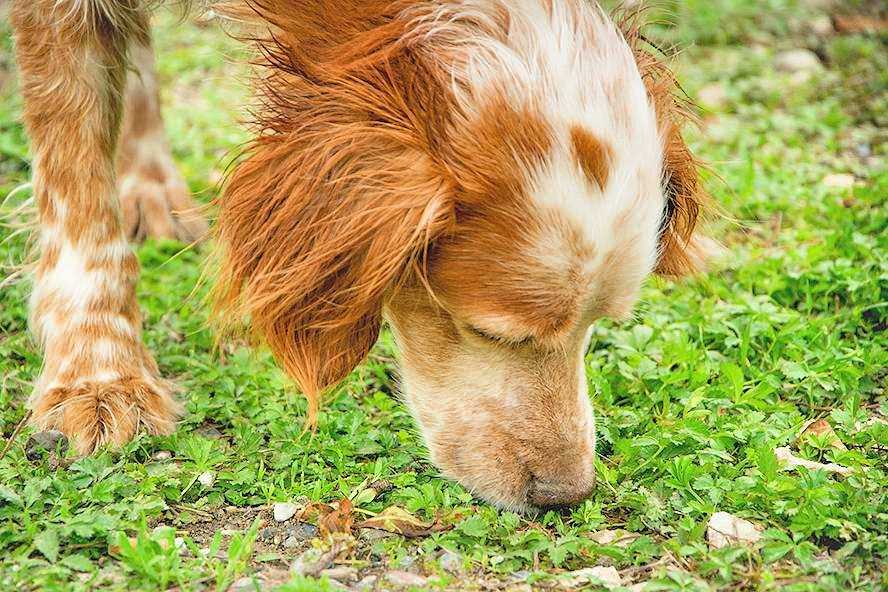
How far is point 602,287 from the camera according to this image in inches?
117

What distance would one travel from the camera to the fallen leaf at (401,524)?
291 centimetres

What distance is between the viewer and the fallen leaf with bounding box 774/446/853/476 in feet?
10.4

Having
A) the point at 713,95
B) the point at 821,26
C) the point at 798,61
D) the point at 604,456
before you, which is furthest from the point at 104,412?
the point at 821,26

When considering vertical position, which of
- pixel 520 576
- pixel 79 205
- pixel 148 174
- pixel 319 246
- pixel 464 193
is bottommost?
pixel 520 576

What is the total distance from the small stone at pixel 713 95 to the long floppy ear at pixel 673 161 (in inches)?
110

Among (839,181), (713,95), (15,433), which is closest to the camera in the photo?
(15,433)

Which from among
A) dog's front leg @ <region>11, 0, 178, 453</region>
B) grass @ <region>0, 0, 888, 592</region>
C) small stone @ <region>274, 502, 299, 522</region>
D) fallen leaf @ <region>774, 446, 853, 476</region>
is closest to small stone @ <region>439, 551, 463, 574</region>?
grass @ <region>0, 0, 888, 592</region>

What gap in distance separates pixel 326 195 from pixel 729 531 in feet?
4.34

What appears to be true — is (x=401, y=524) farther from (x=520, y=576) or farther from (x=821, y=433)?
(x=821, y=433)

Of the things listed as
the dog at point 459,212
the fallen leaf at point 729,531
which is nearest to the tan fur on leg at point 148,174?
the dog at point 459,212

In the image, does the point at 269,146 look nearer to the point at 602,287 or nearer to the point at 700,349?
the point at 602,287

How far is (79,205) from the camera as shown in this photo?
142 inches

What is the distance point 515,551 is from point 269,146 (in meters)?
1.20

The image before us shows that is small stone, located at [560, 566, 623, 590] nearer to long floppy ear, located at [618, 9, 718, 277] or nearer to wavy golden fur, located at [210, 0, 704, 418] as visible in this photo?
wavy golden fur, located at [210, 0, 704, 418]
